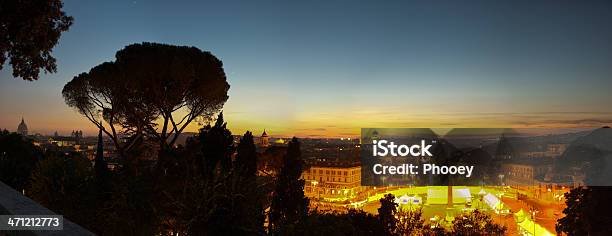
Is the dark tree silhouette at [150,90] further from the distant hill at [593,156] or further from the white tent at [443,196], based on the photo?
the white tent at [443,196]

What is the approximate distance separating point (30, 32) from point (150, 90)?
10.9 meters

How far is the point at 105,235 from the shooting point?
8.18 metres

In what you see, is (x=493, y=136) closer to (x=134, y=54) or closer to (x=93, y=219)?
(x=134, y=54)

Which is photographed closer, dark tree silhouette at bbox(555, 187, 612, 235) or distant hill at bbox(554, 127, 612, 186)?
dark tree silhouette at bbox(555, 187, 612, 235)

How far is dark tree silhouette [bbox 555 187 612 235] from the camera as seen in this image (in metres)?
14.9

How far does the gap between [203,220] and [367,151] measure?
39494 millimetres

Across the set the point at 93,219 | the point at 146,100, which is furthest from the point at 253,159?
the point at 93,219

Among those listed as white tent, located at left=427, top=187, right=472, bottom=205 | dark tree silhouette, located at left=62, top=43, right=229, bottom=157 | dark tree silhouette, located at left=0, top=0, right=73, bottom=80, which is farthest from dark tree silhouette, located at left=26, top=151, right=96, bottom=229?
white tent, located at left=427, top=187, right=472, bottom=205

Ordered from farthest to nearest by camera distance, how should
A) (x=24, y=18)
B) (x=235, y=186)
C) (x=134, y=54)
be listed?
(x=134, y=54) → (x=235, y=186) → (x=24, y=18)

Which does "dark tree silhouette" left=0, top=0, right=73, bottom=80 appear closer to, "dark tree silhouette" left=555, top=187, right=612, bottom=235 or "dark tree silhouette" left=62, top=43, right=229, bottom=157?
"dark tree silhouette" left=62, top=43, right=229, bottom=157

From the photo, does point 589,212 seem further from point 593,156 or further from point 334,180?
point 334,180

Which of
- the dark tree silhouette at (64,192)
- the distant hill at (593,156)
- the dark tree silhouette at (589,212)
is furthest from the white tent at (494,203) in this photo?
A: the dark tree silhouette at (64,192)

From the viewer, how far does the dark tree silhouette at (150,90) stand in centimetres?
1672

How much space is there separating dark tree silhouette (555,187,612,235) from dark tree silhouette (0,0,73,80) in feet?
53.6
